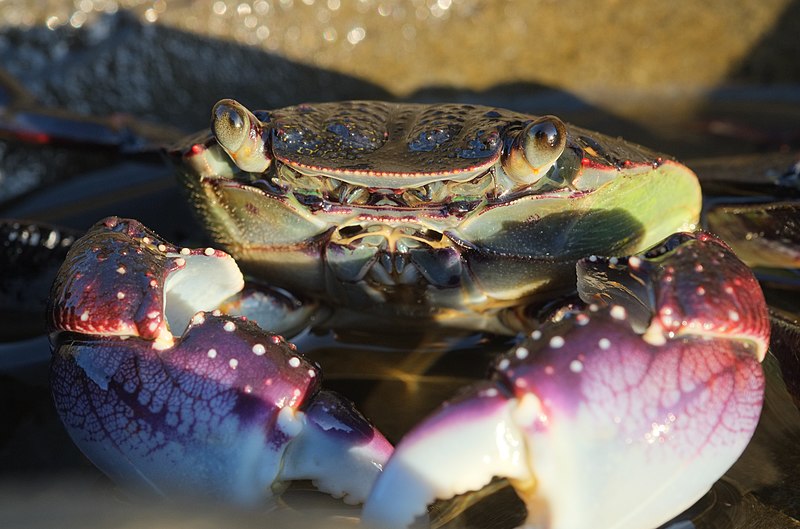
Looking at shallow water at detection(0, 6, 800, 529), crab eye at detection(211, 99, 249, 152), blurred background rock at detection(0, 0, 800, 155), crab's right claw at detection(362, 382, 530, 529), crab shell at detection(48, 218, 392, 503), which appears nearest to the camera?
crab's right claw at detection(362, 382, 530, 529)

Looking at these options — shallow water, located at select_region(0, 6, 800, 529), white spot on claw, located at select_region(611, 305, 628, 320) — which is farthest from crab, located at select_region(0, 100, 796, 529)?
shallow water, located at select_region(0, 6, 800, 529)

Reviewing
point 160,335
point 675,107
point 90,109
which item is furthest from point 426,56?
point 160,335

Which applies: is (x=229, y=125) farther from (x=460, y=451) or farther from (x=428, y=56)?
(x=428, y=56)

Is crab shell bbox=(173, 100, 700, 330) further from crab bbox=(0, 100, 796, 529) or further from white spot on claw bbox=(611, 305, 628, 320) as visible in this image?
white spot on claw bbox=(611, 305, 628, 320)

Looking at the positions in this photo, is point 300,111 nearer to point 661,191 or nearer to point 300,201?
point 300,201

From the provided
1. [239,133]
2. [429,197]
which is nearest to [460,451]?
[429,197]
